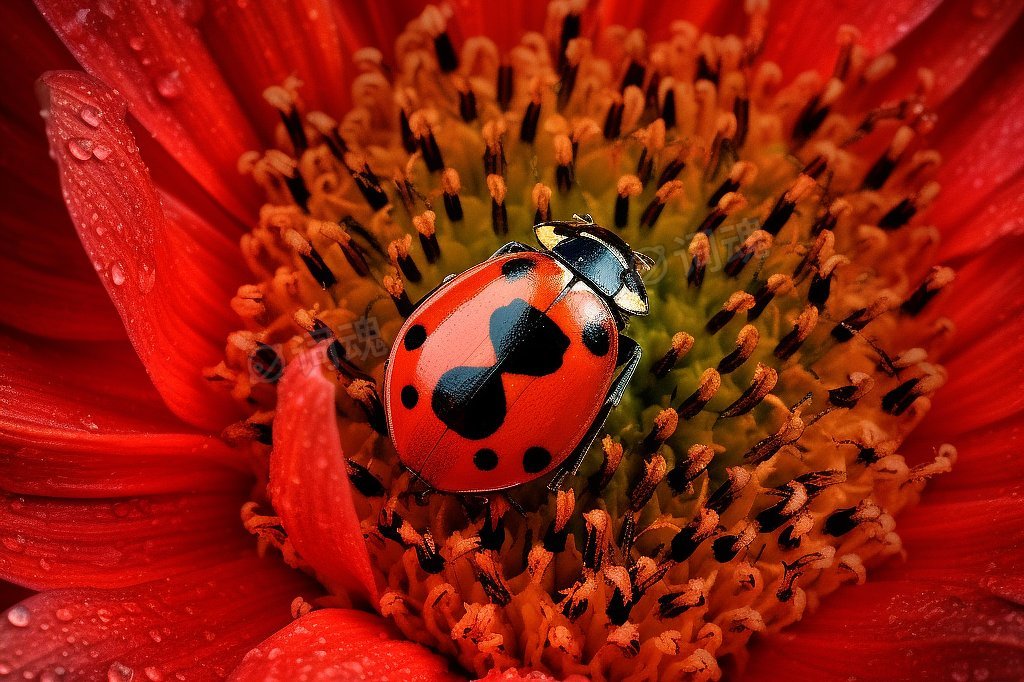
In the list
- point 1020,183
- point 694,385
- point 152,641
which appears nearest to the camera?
point 152,641

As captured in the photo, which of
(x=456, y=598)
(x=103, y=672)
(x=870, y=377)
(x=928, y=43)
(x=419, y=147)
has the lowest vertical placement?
(x=103, y=672)

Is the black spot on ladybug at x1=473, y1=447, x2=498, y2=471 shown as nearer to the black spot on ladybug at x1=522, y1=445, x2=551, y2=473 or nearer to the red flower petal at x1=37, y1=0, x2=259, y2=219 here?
the black spot on ladybug at x1=522, y1=445, x2=551, y2=473

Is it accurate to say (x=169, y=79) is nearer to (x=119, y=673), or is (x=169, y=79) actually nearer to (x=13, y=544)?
(x=13, y=544)

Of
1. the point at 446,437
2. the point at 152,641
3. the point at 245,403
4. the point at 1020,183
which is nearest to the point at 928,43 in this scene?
the point at 1020,183

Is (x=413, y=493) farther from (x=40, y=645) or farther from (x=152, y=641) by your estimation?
(x=40, y=645)

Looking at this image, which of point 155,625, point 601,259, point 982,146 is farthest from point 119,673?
point 982,146

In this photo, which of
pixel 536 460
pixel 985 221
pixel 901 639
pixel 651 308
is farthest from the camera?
pixel 985 221
